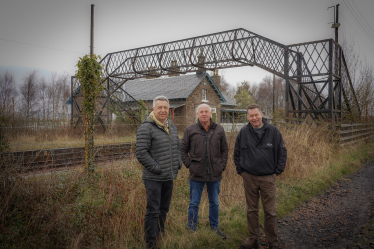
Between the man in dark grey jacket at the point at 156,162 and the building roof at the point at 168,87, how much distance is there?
77.6 feet

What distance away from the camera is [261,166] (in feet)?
12.6

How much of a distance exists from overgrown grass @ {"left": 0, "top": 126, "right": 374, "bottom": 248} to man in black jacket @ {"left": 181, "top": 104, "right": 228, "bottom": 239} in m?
0.28

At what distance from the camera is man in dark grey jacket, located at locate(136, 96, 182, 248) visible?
338cm

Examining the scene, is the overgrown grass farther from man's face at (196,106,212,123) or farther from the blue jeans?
man's face at (196,106,212,123)

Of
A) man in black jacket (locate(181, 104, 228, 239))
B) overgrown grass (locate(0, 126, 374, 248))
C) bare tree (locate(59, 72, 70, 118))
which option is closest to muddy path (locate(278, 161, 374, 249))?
overgrown grass (locate(0, 126, 374, 248))

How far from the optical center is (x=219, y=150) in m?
4.23

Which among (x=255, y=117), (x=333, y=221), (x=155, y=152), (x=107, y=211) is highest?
(x=255, y=117)

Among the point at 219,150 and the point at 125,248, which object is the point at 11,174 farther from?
the point at 219,150

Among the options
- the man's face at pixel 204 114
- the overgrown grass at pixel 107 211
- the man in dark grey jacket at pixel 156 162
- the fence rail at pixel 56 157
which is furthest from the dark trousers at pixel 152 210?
the fence rail at pixel 56 157

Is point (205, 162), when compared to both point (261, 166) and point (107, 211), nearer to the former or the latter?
point (261, 166)

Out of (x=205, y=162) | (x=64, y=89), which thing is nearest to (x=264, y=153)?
(x=205, y=162)

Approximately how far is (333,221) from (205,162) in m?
2.99

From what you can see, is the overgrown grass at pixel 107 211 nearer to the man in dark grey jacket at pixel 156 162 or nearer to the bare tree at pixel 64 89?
the man in dark grey jacket at pixel 156 162

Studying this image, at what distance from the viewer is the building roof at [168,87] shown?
2874 cm
